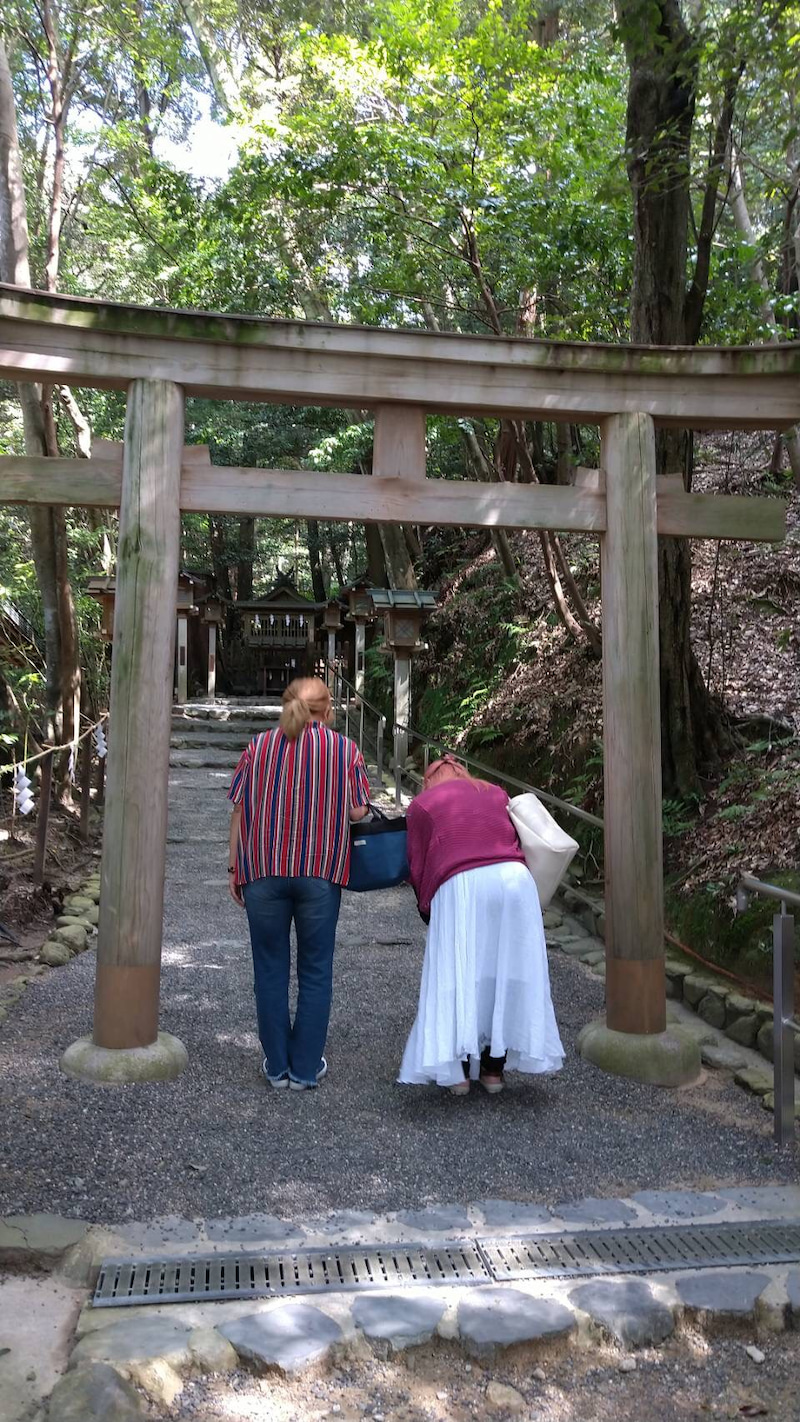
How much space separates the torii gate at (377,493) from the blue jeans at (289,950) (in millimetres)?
503

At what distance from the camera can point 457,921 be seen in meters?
3.81

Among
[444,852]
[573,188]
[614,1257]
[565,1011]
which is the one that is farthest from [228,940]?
[573,188]

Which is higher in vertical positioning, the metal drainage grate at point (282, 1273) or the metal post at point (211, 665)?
the metal post at point (211, 665)

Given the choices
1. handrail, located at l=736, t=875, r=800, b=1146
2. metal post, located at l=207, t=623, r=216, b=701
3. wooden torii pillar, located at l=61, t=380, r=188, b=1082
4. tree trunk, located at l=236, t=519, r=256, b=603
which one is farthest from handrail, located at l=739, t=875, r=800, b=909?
tree trunk, located at l=236, t=519, r=256, b=603

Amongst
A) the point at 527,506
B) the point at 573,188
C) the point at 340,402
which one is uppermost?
the point at 573,188

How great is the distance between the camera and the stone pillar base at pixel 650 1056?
425cm

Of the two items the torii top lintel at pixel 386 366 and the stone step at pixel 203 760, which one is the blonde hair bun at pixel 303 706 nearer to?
the torii top lintel at pixel 386 366

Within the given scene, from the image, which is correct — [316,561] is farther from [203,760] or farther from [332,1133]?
[332,1133]

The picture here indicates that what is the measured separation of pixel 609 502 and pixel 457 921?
2073mm

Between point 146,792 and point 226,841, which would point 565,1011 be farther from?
point 226,841

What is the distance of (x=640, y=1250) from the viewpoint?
115 inches

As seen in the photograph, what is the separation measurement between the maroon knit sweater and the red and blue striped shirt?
0.89 ft

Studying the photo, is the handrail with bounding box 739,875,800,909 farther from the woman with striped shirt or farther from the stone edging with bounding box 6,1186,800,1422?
the woman with striped shirt

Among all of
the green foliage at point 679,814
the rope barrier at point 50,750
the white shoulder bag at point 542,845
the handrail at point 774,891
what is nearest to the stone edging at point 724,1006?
the handrail at point 774,891
